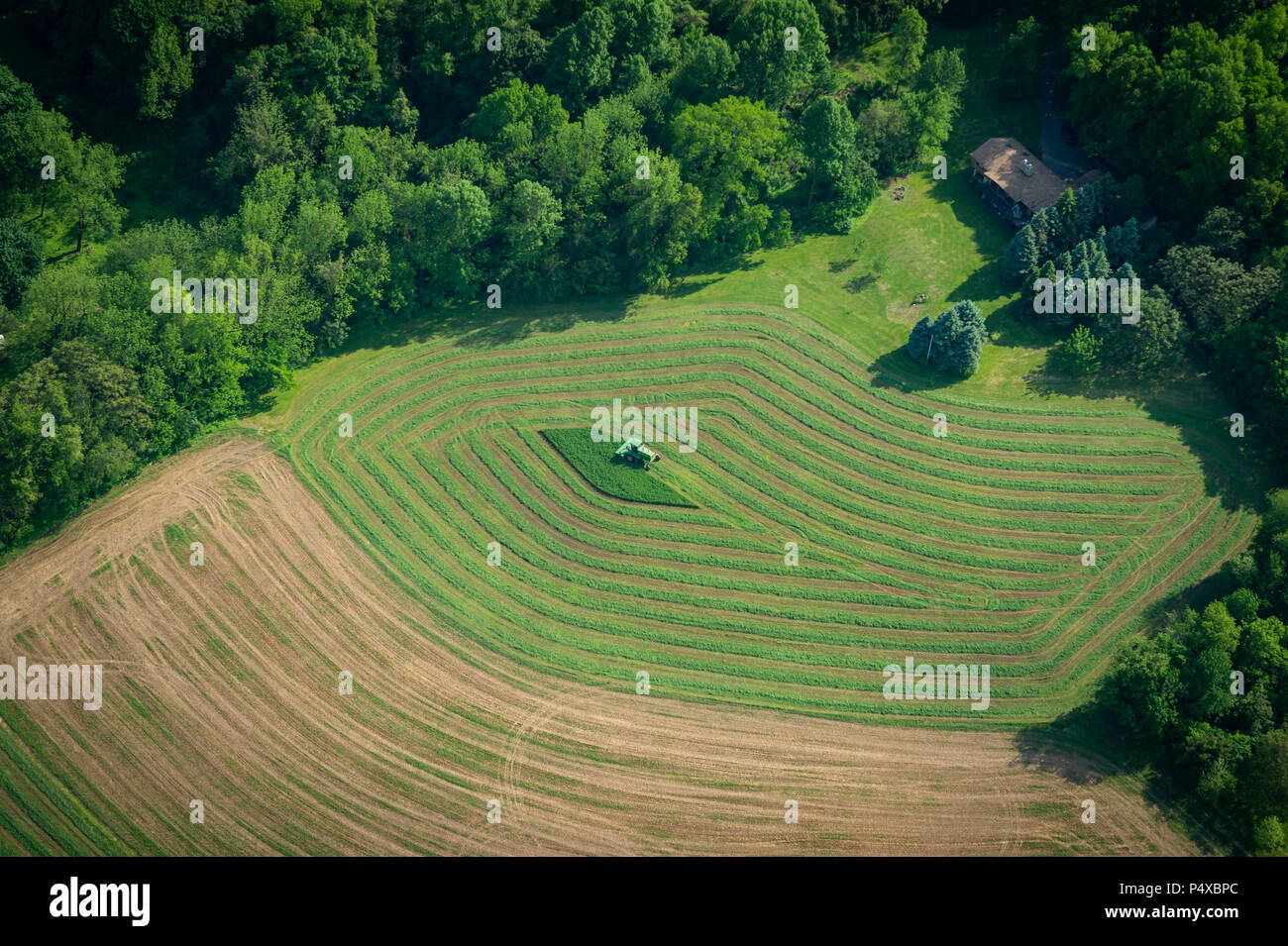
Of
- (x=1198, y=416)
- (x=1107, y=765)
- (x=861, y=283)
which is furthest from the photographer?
(x=861, y=283)

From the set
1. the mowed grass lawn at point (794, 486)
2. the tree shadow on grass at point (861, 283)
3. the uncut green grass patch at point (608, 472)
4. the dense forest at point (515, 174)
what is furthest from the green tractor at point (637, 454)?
the tree shadow on grass at point (861, 283)

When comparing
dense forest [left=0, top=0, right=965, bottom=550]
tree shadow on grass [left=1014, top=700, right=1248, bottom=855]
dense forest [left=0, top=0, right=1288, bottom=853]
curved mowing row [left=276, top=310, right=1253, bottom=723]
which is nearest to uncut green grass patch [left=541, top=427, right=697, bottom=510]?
curved mowing row [left=276, top=310, right=1253, bottom=723]

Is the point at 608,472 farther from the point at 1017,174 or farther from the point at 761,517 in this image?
the point at 1017,174

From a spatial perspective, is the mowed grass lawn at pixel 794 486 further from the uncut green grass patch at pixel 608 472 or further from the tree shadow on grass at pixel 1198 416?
the uncut green grass patch at pixel 608 472

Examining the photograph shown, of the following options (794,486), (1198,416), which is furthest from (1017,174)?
(794,486)

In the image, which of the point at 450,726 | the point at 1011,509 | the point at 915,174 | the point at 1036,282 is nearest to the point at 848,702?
the point at 1011,509
